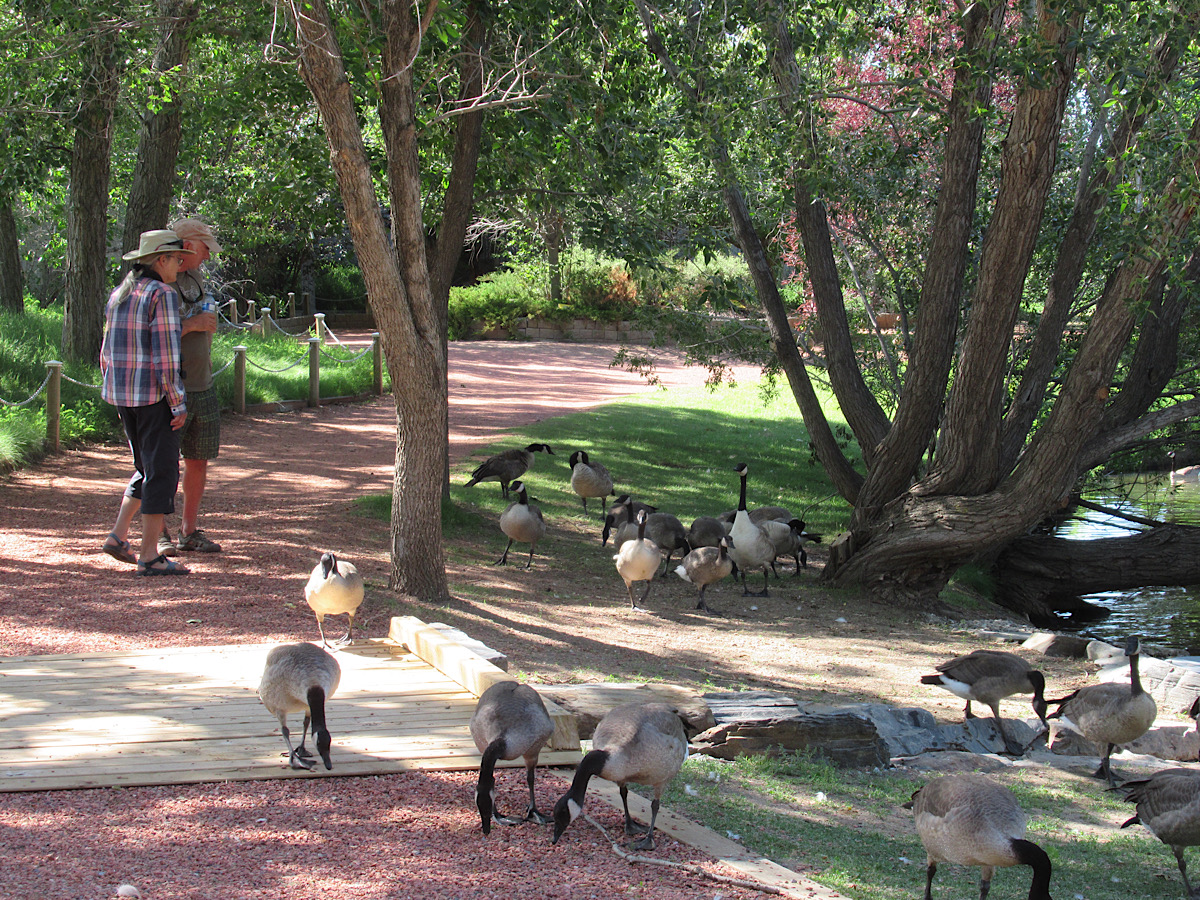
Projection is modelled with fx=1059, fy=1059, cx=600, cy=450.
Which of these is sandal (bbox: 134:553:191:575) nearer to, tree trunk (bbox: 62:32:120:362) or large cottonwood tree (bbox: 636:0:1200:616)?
large cottonwood tree (bbox: 636:0:1200:616)

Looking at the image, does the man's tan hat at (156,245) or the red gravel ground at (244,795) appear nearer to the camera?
the red gravel ground at (244,795)

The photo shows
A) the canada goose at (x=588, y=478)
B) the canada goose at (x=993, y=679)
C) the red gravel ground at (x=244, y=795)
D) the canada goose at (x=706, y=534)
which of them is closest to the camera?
the red gravel ground at (x=244, y=795)

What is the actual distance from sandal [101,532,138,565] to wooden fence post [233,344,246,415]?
1021 centimetres

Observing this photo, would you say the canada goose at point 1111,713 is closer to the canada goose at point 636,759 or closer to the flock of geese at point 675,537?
the canada goose at point 636,759

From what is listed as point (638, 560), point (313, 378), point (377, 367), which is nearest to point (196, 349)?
point (638, 560)

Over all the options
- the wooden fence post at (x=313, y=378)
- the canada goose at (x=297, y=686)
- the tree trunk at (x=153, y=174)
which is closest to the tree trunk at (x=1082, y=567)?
the canada goose at (x=297, y=686)

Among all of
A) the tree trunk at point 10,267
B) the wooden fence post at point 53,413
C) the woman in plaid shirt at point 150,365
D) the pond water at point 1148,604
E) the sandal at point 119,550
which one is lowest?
the pond water at point 1148,604

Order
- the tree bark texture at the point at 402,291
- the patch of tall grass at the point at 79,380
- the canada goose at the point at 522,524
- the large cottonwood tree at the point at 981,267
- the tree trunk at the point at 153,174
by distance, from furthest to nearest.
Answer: the tree trunk at the point at 153,174, the patch of tall grass at the point at 79,380, the canada goose at the point at 522,524, the large cottonwood tree at the point at 981,267, the tree bark texture at the point at 402,291

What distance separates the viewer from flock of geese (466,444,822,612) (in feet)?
33.6

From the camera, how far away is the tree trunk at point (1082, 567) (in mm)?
12875

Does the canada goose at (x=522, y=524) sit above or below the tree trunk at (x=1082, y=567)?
above

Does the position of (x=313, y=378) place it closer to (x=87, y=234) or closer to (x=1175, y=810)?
(x=87, y=234)

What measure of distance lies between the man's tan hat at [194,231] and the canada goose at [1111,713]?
23.3 ft

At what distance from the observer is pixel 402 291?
8023 mm
